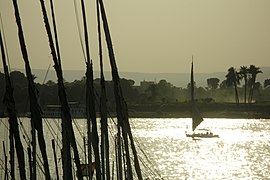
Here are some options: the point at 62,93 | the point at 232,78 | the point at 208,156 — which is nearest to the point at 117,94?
the point at 62,93

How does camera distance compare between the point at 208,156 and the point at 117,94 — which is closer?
the point at 117,94

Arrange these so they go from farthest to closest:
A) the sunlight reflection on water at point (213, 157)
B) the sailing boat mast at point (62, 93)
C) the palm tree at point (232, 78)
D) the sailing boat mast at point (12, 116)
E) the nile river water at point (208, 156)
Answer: the palm tree at point (232, 78)
the sunlight reflection on water at point (213, 157)
the nile river water at point (208, 156)
the sailing boat mast at point (62, 93)
the sailing boat mast at point (12, 116)

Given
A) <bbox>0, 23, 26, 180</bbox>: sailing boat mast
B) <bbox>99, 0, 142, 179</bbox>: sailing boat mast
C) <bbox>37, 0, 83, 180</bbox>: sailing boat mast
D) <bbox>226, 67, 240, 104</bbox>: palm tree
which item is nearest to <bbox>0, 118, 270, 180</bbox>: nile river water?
<bbox>99, 0, 142, 179</bbox>: sailing boat mast

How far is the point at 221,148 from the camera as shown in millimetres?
117188

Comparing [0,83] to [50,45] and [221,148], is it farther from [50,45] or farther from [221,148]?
[221,148]

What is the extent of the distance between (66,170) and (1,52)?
3107mm

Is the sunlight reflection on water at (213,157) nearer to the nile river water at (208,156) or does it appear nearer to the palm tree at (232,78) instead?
the nile river water at (208,156)

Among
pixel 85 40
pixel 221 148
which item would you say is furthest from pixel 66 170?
pixel 221 148

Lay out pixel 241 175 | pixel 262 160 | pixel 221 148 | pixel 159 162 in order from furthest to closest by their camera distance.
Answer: pixel 221 148 → pixel 262 160 → pixel 159 162 → pixel 241 175

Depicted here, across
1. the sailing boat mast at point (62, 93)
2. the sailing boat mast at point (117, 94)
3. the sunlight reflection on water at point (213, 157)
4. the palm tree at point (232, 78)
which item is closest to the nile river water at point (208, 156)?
the sunlight reflection on water at point (213, 157)

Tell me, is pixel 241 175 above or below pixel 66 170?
below

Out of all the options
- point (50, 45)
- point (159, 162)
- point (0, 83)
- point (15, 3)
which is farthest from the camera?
point (159, 162)

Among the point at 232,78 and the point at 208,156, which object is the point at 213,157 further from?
the point at 232,78

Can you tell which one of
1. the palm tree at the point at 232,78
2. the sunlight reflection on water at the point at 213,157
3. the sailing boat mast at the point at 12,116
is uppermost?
the palm tree at the point at 232,78
